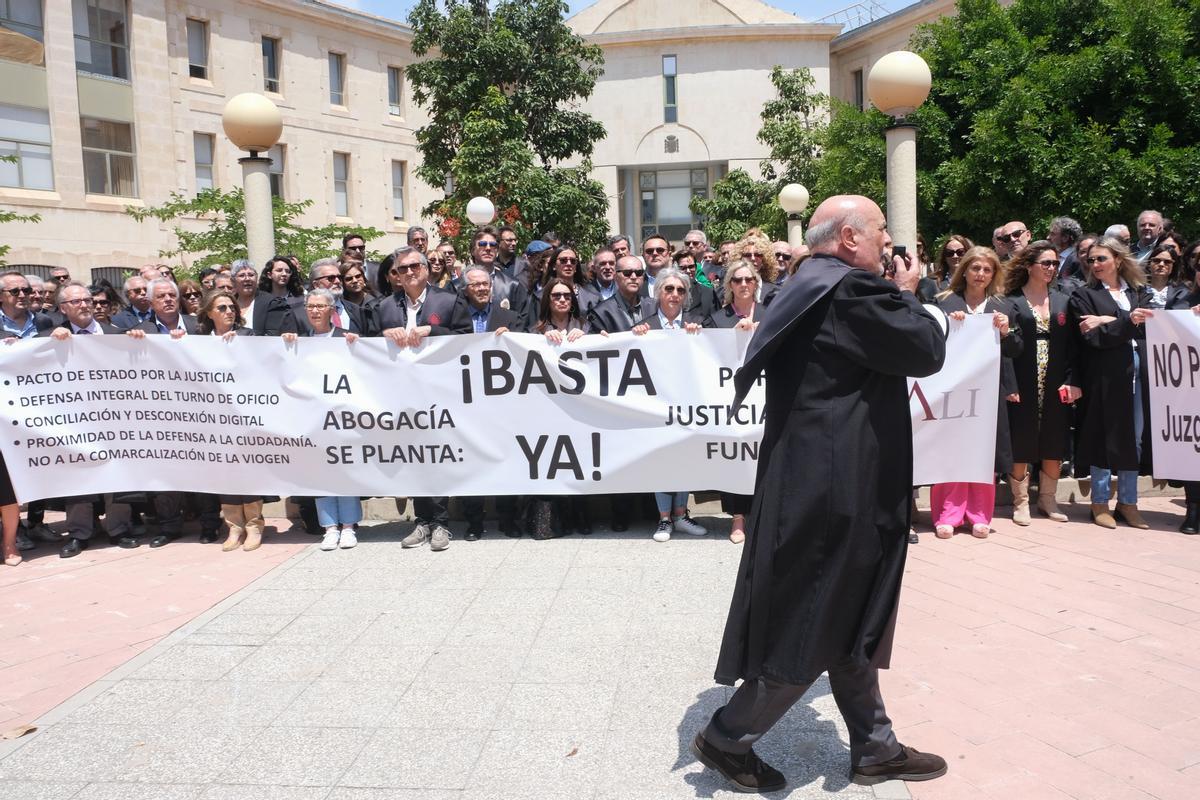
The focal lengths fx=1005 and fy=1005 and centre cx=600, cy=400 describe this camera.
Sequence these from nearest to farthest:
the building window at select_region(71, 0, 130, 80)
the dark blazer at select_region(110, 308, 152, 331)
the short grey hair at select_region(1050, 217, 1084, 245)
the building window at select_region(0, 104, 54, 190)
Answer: the dark blazer at select_region(110, 308, 152, 331) < the short grey hair at select_region(1050, 217, 1084, 245) < the building window at select_region(0, 104, 54, 190) < the building window at select_region(71, 0, 130, 80)

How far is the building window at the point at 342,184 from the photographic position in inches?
1415

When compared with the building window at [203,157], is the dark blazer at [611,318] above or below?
below

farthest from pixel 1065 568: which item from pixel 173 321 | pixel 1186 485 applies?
pixel 173 321

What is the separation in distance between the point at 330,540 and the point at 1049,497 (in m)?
5.21

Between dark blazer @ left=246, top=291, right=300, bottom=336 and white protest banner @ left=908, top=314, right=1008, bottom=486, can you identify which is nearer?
white protest banner @ left=908, top=314, right=1008, bottom=486

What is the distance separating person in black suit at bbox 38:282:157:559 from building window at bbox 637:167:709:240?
1414 inches

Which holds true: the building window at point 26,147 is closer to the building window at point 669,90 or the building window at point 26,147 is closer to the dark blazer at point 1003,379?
the building window at point 669,90

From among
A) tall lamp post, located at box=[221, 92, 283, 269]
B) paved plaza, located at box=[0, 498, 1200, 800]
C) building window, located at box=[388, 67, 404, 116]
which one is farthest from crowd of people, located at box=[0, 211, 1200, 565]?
building window, located at box=[388, 67, 404, 116]

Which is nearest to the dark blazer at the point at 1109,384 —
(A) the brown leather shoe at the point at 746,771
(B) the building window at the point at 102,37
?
(A) the brown leather shoe at the point at 746,771

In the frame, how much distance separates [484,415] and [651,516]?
1536mm

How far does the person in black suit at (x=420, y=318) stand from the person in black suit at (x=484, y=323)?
11 centimetres

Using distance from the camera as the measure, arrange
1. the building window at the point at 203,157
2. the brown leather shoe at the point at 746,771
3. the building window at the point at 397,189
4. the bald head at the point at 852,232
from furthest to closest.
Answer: the building window at the point at 397,189 → the building window at the point at 203,157 → the brown leather shoe at the point at 746,771 → the bald head at the point at 852,232

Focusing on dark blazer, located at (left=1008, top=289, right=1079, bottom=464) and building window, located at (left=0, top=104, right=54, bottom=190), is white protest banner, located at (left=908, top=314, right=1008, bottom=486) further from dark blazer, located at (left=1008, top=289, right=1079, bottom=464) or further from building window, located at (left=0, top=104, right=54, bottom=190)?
building window, located at (left=0, top=104, right=54, bottom=190)

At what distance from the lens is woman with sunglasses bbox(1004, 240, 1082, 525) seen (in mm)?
7156
